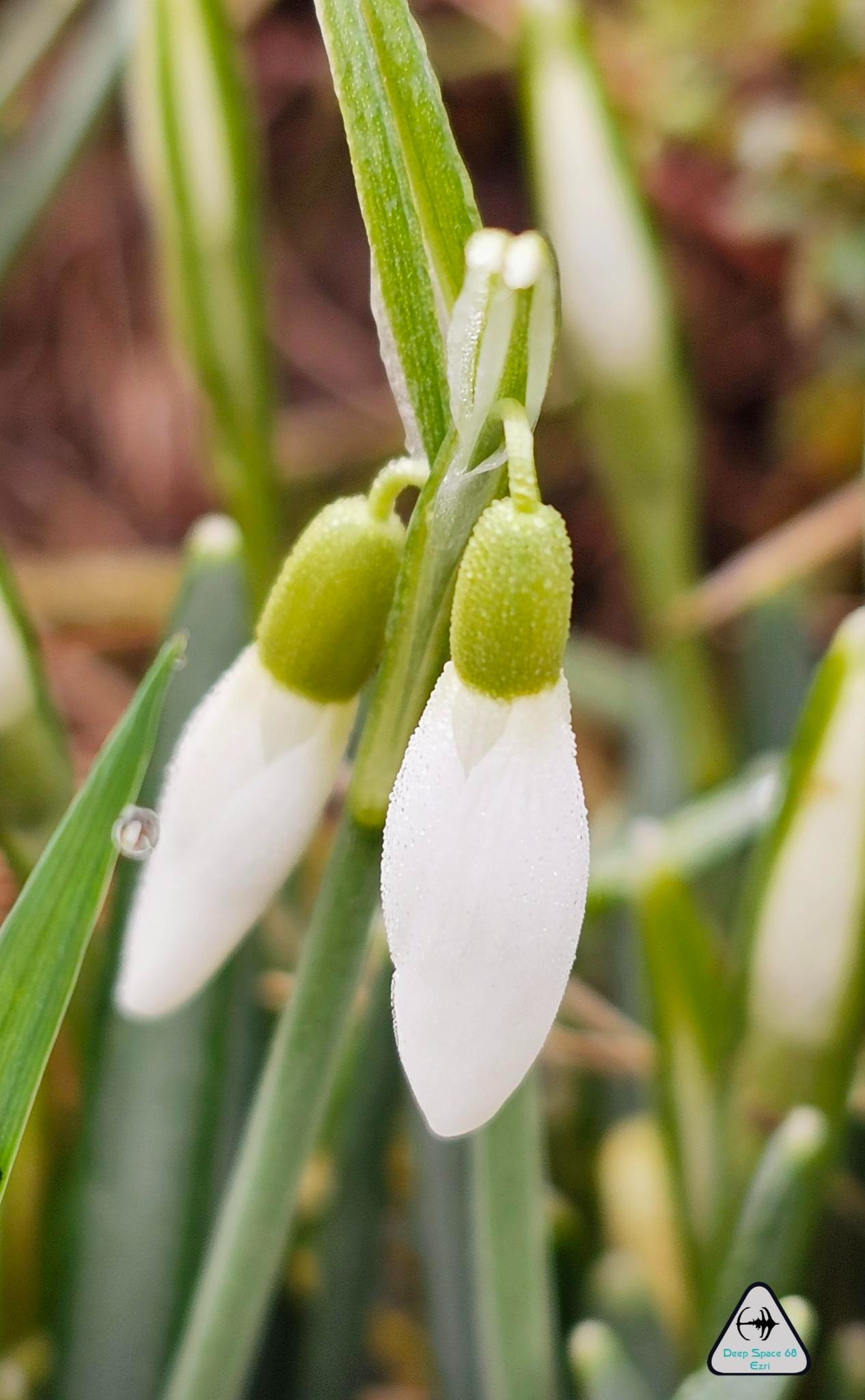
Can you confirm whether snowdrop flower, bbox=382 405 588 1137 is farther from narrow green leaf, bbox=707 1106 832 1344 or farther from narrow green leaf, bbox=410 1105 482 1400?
narrow green leaf, bbox=410 1105 482 1400

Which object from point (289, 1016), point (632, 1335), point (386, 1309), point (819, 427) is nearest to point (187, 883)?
point (289, 1016)

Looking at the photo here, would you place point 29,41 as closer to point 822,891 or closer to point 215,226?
point 215,226

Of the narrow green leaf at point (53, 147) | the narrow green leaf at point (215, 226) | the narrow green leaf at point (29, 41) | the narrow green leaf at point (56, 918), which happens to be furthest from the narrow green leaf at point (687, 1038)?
the narrow green leaf at point (29, 41)

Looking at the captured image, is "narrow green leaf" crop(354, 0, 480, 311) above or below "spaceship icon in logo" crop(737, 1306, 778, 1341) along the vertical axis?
above

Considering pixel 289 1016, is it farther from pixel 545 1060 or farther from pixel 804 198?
pixel 804 198

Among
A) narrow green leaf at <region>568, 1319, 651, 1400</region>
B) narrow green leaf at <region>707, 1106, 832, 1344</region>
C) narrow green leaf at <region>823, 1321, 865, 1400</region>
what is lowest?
narrow green leaf at <region>823, 1321, 865, 1400</region>

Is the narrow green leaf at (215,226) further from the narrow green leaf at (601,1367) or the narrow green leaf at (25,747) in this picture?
the narrow green leaf at (601,1367)

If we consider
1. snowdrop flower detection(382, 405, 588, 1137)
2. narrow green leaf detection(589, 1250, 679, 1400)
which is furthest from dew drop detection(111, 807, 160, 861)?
narrow green leaf detection(589, 1250, 679, 1400)
